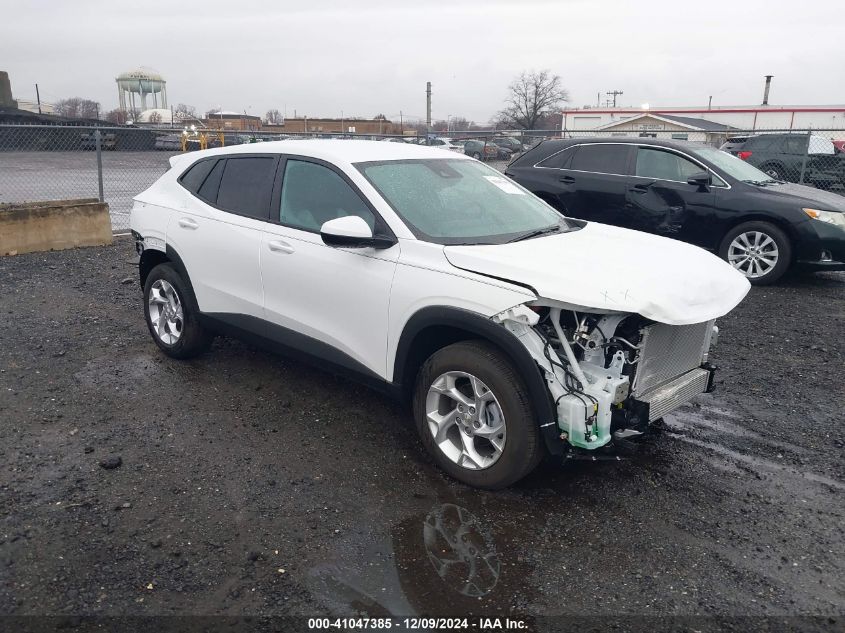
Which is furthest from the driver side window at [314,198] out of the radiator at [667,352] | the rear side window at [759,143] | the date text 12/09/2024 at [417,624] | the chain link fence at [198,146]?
the rear side window at [759,143]

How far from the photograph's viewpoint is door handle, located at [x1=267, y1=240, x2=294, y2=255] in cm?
441

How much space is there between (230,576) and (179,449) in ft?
4.48

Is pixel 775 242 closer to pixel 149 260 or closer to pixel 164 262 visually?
pixel 164 262

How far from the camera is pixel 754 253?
8.51 metres

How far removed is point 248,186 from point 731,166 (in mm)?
6638

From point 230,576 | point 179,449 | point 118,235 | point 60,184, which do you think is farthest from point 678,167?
point 60,184

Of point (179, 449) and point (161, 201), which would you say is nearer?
point (179, 449)

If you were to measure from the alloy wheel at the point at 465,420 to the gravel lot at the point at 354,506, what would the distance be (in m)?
0.21

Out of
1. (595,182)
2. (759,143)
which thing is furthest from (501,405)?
(759,143)

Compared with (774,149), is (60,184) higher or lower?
lower

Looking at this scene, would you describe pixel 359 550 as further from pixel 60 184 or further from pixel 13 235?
pixel 60 184

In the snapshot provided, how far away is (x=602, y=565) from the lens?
124 inches

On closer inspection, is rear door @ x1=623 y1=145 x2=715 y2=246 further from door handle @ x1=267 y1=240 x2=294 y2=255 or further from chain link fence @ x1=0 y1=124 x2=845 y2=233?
door handle @ x1=267 y1=240 x2=294 y2=255

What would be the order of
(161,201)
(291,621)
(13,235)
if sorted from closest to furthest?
(291,621)
(161,201)
(13,235)
